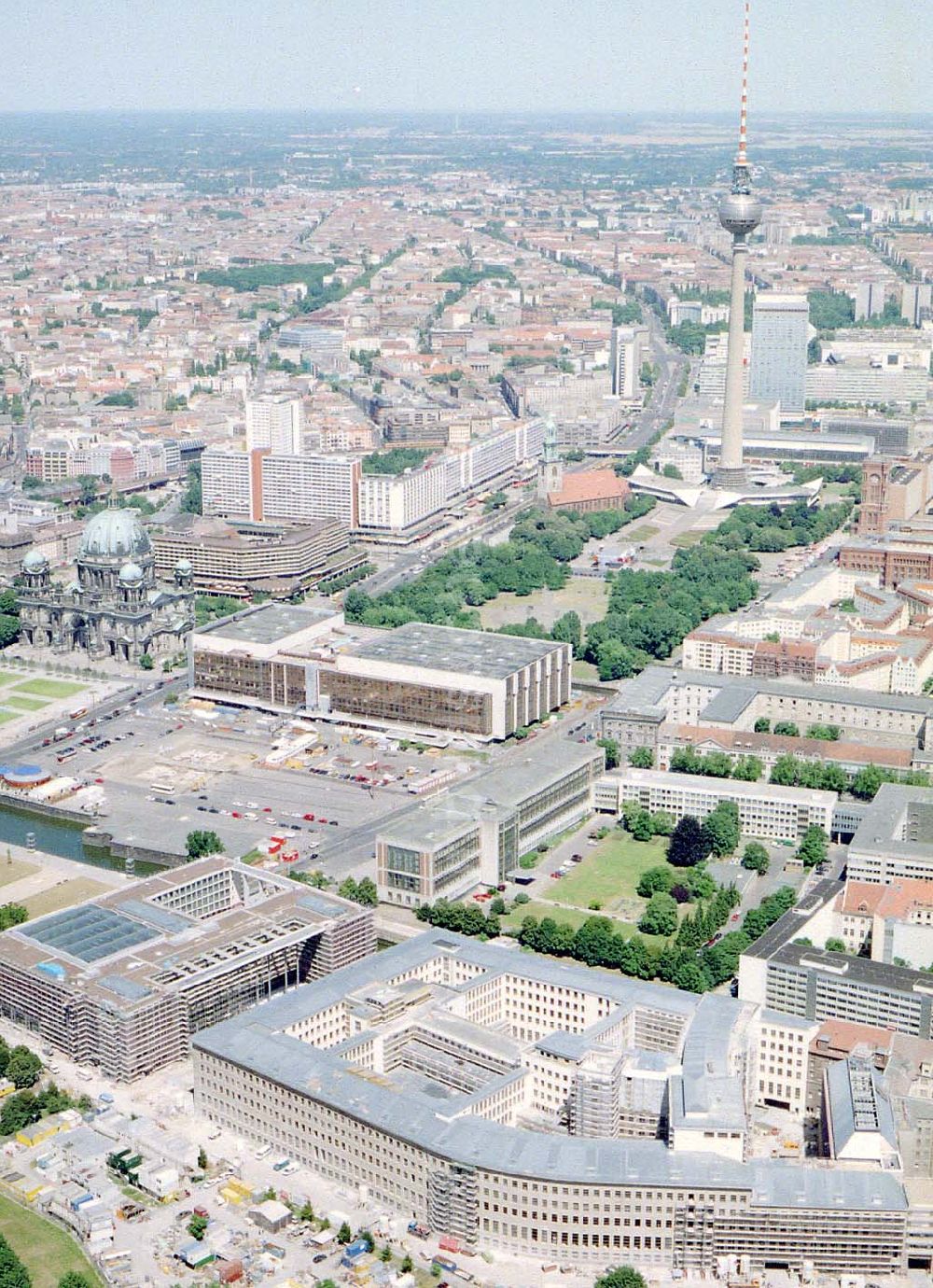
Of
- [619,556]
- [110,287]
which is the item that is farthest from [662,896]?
[110,287]

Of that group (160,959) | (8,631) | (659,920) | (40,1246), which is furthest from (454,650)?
(40,1246)

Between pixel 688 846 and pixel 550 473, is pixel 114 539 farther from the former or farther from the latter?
pixel 688 846

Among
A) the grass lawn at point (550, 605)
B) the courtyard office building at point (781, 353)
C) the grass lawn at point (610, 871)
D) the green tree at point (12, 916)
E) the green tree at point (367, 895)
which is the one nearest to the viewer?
the green tree at point (12, 916)

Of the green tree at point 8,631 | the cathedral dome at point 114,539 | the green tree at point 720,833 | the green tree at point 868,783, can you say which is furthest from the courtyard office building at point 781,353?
the green tree at point 720,833

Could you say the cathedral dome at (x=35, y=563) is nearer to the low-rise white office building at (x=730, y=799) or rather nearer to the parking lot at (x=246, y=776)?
the parking lot at (x=246, y=776)

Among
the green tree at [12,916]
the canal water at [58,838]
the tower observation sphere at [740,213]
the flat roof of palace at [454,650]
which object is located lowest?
the canal water at [58,838]

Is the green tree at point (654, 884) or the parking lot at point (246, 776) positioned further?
the parking lot at point (246, 776)
